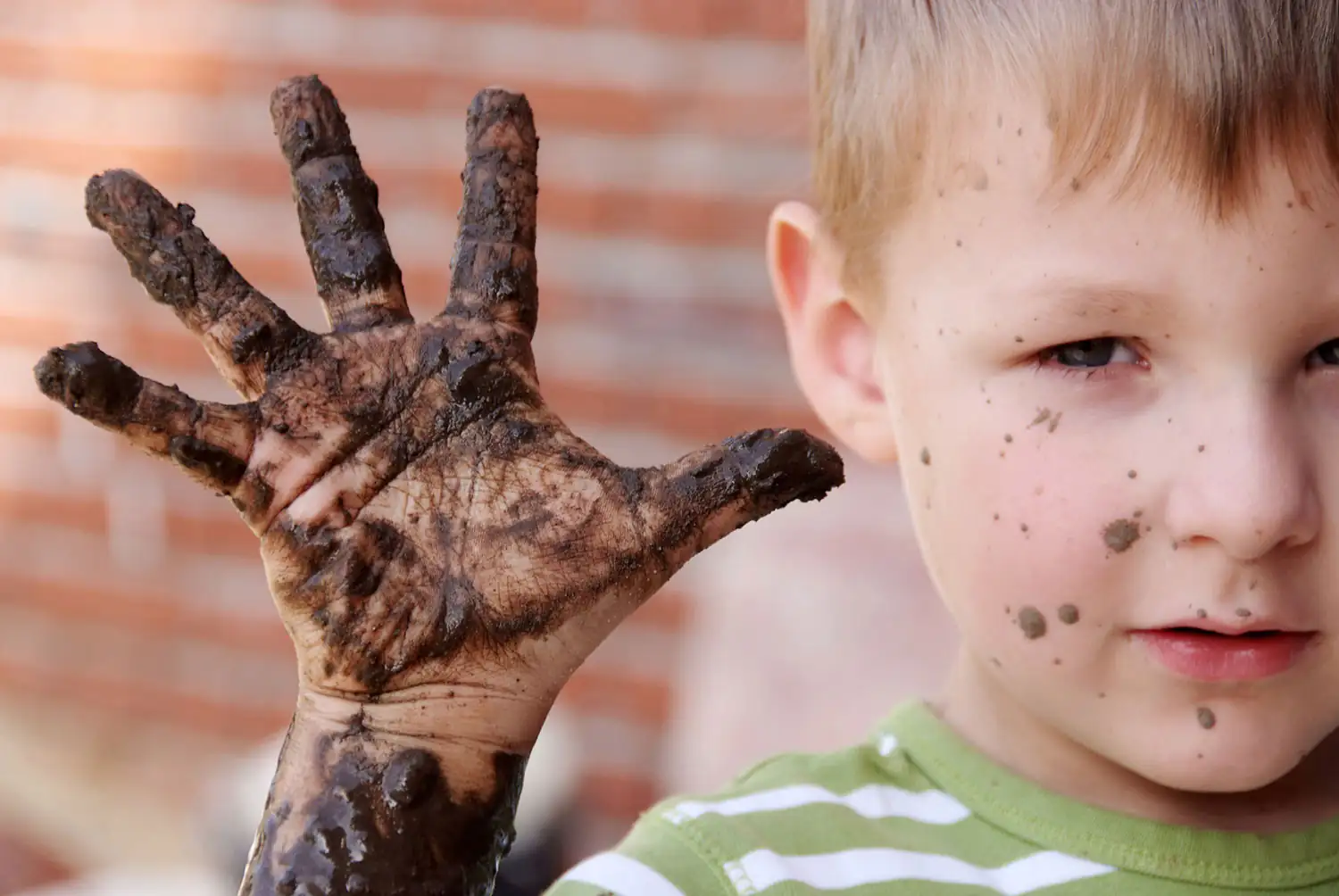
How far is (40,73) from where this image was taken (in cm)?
310

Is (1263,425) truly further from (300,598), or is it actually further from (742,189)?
(742,189)

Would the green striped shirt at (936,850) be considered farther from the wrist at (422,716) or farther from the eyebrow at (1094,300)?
the eyebrow at (1094,300)

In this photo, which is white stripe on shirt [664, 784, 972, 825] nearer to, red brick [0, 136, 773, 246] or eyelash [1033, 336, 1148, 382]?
eyelash [1033, 336, 1148, 382]

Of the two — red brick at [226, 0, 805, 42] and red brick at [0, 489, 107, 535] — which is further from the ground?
red brick at [226, 0, 805, 42]

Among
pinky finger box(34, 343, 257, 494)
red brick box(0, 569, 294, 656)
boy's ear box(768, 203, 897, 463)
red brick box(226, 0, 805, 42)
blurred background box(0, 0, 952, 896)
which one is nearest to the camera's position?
pinky finger box(34, 343, 257, 494)

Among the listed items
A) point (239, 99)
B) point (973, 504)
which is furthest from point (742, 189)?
point (973, 504)

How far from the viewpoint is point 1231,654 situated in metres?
1.06

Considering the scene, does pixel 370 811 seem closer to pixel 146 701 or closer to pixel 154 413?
pixel 154 413

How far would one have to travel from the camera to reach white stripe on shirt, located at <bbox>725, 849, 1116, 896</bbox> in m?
1.17

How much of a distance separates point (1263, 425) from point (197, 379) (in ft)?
7.86

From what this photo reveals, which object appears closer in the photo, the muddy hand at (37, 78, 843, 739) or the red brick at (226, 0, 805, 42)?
the muddy hand at (37, 78, 843, 739)

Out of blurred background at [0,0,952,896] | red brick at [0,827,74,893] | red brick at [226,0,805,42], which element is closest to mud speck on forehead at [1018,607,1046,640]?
blurred background at [0,0,952,896]

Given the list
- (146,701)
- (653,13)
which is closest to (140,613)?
(146,701)

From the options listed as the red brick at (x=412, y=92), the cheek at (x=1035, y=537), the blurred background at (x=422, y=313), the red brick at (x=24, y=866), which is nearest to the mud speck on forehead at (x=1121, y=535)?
the cheek at (x=1035, y=537)
